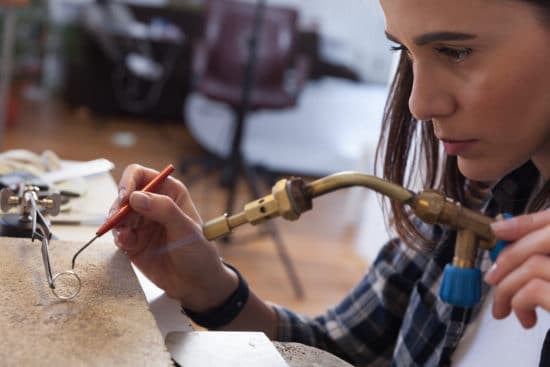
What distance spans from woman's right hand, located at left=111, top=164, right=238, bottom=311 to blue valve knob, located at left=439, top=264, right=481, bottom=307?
36cm

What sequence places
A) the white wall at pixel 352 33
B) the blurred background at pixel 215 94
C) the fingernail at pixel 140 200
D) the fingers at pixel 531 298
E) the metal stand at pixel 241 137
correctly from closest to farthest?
the fingers at pixel 531 298, the fingernail at pixel 140 200, the metal stand at pixel 241 137, the blurred background at pixel 215 94, the white wall at pixel 352 33

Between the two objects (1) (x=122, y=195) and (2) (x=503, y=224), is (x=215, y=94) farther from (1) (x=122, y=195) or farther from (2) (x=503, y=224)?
(2) (x=503, y=224)

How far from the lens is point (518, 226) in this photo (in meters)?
0.56

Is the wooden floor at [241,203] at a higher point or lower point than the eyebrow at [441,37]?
lower

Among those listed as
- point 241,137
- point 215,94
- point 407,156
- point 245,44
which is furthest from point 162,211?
point 245,44

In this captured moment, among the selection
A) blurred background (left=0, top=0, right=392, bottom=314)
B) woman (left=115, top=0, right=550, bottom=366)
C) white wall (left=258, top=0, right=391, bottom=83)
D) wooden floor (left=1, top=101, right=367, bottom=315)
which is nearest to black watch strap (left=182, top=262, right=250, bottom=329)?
woman (left=115, top=0, right=550, bottom=366)

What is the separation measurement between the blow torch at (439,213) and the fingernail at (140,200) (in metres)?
0.22

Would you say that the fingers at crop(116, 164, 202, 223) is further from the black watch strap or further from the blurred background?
the blurred background

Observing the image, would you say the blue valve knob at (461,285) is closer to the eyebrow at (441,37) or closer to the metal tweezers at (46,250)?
the eyebrow at (441,37)

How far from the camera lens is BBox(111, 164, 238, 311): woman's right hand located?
2.71ft

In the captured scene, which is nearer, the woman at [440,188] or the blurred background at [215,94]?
the woman at [440,188]

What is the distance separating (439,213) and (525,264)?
0.24 feet

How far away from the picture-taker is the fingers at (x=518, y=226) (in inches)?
22.1

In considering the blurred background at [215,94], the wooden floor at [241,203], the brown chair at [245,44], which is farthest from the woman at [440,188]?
the brown chair at [245,44]
